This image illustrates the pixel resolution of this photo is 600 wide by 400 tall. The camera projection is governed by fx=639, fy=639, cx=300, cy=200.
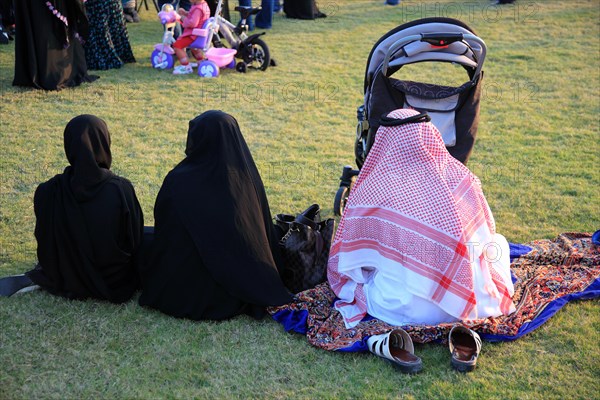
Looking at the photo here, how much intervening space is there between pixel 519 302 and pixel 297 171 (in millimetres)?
2676

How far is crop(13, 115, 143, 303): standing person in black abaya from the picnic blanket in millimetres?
1042

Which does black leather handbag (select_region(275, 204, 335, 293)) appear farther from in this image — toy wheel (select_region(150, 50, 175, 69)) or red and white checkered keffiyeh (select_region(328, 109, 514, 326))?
toy wheel (select_region(150, 50, 175, 69))

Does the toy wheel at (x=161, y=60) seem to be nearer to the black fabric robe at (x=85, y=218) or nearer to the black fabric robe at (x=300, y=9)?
the black fabric robe at (x=300, y=9)

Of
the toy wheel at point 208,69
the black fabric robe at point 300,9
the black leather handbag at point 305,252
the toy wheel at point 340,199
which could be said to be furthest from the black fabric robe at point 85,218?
the black fabric robe at point 300,9

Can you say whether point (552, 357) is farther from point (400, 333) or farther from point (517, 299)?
point (400, 333)

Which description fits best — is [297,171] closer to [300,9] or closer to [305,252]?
[305,252]

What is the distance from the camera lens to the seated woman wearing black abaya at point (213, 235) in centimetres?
370

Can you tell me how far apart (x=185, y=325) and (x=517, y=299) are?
205 cm

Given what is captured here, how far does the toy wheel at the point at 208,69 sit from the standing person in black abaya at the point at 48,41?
1.57 meters

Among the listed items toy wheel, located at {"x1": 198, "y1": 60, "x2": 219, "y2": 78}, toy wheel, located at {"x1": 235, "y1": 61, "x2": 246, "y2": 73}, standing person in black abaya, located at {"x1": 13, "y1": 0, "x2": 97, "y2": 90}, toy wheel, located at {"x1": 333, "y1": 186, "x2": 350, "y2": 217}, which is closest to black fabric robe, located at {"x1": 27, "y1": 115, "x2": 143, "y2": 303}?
toy wheel, located at {"x1": 333, "y1": 186, "x2": 350, "y2": 217}

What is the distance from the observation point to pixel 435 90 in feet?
14.8


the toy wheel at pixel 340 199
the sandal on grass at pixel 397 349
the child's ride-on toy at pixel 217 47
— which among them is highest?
the child's ride-on toy at pixel 217 47

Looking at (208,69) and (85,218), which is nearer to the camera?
(85,218)

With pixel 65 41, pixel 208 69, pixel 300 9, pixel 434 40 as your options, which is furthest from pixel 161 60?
pixel 434 40
